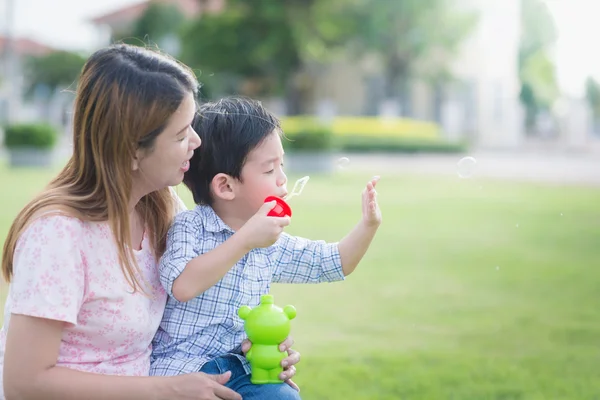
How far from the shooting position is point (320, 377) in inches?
157

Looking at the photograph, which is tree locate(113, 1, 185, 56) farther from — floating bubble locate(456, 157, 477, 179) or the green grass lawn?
floating bubble locate(456, 157, 477, 179)

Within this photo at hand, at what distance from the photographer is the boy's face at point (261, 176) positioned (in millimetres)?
2264

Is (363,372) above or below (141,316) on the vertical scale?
below

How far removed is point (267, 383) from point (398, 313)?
3460 millimetres

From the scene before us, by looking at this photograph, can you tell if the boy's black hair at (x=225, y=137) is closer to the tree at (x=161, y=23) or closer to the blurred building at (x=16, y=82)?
the blurred building at (x=16, y=82)

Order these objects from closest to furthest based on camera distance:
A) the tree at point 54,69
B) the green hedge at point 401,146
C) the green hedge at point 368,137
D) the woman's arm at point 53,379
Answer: the woman's arm at point 53,379 → the green hedge at point 368,137 → the green hedge at point 401,146 → the tree at point 54,69

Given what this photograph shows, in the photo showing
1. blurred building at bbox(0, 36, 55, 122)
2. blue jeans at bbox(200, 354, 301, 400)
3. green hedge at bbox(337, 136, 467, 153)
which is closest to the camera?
blue jeans at bbox(200, 354, 301, 400)

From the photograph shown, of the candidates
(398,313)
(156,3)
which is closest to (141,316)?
(398,313)

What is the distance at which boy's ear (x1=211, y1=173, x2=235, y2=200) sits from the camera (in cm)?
227

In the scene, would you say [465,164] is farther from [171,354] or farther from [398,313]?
[398,313]

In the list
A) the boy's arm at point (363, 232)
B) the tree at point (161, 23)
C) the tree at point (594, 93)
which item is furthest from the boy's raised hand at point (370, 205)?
the tree at point (161, 23)

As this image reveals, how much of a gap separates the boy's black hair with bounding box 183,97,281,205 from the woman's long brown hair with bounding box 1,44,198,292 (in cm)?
24

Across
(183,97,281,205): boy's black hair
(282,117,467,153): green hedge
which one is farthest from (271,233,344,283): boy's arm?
(282,117,467,153): green hedge

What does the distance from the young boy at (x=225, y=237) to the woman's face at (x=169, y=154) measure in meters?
0.17
